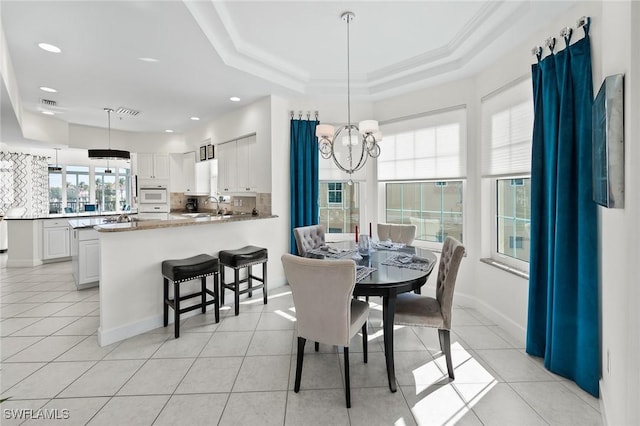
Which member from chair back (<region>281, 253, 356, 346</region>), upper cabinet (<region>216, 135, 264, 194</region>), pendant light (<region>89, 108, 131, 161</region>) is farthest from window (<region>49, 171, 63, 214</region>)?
chair back (<region>281, 253, 356, 346</region>)

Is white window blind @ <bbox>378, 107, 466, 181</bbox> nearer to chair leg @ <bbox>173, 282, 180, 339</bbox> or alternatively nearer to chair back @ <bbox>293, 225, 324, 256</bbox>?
chair back @ <bbox>293, 225, 324, 256</bbox>

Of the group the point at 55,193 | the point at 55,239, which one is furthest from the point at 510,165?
the point at 55,193

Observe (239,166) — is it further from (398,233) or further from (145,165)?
(145,165)

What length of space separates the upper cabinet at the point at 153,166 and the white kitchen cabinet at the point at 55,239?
178cm

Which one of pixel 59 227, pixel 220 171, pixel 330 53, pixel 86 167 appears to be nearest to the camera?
pixel 330 53

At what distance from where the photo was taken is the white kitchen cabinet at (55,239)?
224 inches

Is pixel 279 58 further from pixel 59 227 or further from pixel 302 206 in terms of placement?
pixel 59 227

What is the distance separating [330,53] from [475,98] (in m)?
1.84

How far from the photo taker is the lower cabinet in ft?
13.7

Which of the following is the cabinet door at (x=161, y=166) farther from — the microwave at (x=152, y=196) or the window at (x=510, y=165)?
the window at (x=510, y=165)

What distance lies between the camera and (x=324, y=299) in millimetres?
1887

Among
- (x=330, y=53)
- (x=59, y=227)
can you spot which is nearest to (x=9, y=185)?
(x=59, y=227)

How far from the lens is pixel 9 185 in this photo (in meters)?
6.39

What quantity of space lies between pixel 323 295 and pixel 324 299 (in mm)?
30
